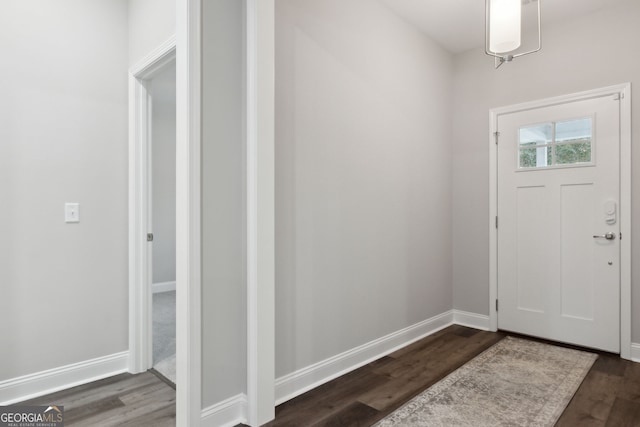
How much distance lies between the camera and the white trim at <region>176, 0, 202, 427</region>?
1812 mm

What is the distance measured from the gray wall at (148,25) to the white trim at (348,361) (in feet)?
7.73

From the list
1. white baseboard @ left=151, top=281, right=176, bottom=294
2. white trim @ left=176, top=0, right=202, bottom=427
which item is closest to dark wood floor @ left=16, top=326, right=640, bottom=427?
white trim @ left=176, top=0, right=202, bottom=427

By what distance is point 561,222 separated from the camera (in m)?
3.24

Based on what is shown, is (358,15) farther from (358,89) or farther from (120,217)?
(120,217)

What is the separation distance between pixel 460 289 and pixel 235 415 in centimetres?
274

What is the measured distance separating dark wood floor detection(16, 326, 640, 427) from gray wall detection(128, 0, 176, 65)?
230 cm

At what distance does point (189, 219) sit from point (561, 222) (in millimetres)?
3156

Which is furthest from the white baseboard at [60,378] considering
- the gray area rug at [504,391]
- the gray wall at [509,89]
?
the gray wall at [509,89]

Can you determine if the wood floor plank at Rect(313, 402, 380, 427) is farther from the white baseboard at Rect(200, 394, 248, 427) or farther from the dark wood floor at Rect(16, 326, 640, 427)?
the white baseboard at Rect(200, 394, 248, 427)

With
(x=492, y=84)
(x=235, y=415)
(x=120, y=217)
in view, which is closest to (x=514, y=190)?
(x=492, y=84)

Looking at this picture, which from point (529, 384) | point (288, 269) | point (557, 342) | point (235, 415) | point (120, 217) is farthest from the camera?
point (557, 342)

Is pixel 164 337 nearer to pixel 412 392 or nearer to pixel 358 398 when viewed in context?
pixel 358 398

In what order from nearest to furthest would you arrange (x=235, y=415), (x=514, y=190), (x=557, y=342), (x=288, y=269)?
(x=235, y=415) < (x=288, y=269) < (x=557, y=342) < (x=514, y=190)

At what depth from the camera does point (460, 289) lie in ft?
12.7
